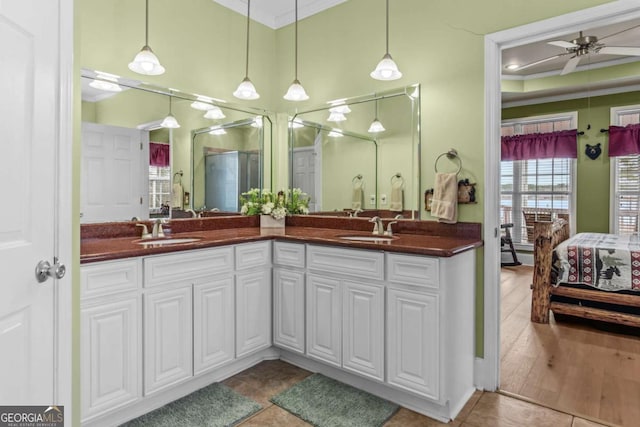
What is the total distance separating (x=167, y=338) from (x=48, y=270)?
3.01 ft

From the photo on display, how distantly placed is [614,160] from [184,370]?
643cm

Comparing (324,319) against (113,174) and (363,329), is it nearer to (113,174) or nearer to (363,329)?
(363,329)

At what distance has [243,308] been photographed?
96.5 inches

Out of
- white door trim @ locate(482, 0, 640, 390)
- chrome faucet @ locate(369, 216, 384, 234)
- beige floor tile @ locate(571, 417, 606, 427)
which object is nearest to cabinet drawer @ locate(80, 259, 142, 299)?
chrome faucet @ locate(369, 216, 384, 234)

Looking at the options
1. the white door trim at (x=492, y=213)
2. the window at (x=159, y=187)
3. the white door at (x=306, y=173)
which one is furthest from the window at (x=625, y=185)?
the window at (x=159, y=187)

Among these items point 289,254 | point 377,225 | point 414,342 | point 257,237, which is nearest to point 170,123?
point 257,237

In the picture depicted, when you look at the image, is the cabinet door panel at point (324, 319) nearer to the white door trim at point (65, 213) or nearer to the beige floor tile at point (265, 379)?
the beige floor tile at point (265, 379)

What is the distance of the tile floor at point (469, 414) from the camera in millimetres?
1984

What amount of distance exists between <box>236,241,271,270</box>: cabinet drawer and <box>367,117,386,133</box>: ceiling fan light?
1171mm

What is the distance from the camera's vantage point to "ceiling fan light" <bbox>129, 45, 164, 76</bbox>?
2373 mm

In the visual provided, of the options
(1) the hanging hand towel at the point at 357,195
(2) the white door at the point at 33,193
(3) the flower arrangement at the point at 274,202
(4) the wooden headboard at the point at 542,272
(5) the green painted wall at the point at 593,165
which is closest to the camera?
(2) the white door at the point at 33,193

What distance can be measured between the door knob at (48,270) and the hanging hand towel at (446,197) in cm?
205

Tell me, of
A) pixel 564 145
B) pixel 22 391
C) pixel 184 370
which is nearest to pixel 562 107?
pixel 564 145

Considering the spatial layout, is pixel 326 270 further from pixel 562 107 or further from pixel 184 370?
pixel 562 107
